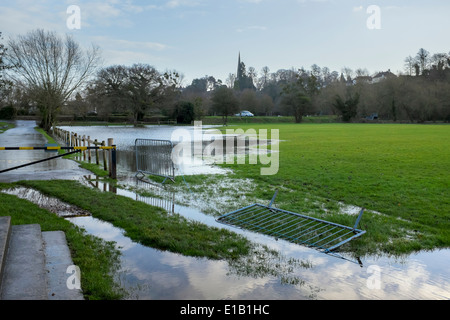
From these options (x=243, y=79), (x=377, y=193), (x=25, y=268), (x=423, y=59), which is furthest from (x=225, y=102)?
(x=243, y=79)

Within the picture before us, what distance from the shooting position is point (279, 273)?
4586mm

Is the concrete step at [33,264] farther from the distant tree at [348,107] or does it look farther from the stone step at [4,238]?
the distant tree at [348,107]

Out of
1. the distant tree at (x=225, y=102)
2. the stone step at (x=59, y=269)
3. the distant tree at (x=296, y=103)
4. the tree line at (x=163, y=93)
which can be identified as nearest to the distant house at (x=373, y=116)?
the tree line at (x=163, y=93)

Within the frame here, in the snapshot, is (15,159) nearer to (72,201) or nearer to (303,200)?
(72,201)

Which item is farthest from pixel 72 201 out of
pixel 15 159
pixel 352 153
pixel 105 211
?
pixel 352 153

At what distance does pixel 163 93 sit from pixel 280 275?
2644 inches

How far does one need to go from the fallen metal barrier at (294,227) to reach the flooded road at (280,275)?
30cm

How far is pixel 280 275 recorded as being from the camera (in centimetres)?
453

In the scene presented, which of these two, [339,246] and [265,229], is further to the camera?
[265,229]

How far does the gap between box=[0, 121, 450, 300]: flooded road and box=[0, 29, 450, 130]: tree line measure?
38.9 m

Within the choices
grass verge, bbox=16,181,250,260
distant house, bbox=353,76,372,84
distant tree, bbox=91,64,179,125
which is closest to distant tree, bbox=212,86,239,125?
distant tree, bbox=91,64,179,125

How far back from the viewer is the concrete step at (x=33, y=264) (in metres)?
3.72
